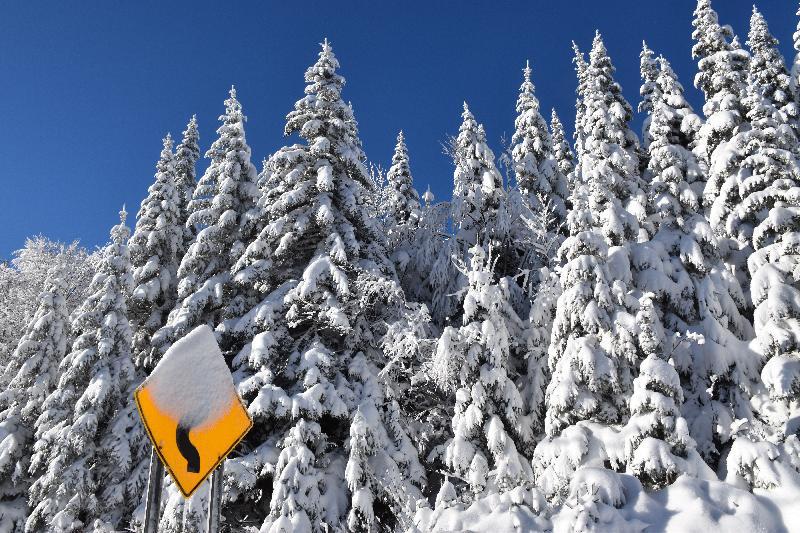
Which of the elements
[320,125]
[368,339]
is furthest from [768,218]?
[320,125]

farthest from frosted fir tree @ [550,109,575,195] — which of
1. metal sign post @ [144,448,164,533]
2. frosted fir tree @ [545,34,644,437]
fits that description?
metal sign post @ [144,448,164,533]

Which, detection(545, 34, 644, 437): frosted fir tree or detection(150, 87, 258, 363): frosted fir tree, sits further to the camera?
detection(150, 87, 258, 363): frosted fir tree

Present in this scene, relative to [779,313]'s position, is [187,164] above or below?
above

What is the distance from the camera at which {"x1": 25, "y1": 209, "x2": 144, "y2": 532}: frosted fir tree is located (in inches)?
725

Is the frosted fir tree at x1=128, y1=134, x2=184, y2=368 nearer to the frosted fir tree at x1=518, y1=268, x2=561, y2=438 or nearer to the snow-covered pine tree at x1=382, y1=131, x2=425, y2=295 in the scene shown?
the snow-covered pine tree at x1=382, y1=131, x2=425, y2=295

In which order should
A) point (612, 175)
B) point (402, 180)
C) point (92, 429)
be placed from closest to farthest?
point (612, 175), point (92, 429), point (402, 180)

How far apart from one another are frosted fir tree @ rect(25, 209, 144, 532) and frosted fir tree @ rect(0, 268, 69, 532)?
0.81 m

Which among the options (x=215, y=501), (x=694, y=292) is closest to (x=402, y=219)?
(x=694, y=292)

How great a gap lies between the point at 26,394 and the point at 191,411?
22214mm

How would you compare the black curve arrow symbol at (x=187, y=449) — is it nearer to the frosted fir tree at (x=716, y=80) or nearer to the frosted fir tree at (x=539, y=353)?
the frosted fir tree at (x=539, y=353)

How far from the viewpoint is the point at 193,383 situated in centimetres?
375

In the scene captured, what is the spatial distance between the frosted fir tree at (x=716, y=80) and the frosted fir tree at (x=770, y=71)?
630 centimetres

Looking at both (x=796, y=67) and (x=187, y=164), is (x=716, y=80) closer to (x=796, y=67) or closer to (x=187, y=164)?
(x=796, y=67)

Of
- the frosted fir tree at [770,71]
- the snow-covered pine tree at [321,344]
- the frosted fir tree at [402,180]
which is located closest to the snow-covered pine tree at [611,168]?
the snow-covered pine tree at [321,344]
